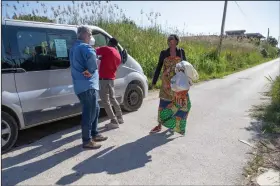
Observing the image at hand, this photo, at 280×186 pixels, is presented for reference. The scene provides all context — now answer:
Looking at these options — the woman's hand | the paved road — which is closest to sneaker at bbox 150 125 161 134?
the paved road

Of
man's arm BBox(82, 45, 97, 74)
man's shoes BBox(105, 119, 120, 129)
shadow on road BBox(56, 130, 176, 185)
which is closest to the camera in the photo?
shadow on road BBox(56, 130, 176, 185)

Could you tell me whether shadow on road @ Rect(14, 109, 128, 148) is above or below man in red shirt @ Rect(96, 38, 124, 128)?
below

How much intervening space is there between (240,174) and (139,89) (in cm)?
338

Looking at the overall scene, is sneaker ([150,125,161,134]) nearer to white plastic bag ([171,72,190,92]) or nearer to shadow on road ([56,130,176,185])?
shadow on road ([56,130,176,185])

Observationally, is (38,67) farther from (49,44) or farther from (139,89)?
(139,89)

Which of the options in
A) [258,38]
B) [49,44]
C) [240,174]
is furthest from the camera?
[258,38]

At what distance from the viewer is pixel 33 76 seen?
460cm

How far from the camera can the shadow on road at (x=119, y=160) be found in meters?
3.85

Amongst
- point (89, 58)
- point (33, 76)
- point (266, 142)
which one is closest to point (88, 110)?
point (89, 58)

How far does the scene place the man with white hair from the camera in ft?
13.8

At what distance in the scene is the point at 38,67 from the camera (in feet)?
15.3

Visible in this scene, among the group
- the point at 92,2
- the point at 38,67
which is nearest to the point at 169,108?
the point at 38,67

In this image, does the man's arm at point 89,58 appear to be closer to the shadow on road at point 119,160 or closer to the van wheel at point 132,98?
the shadow on road at point 119,160

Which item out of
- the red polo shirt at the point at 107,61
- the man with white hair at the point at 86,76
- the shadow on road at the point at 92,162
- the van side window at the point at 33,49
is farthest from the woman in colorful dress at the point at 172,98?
the van side window at the point at 33,49
